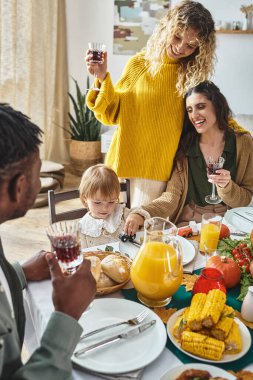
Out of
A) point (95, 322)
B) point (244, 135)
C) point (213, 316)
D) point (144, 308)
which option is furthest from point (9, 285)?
point (244, 135)

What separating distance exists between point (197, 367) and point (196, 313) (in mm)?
133

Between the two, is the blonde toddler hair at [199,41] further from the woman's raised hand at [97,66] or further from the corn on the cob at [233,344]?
the corn on the cob at [233,344]

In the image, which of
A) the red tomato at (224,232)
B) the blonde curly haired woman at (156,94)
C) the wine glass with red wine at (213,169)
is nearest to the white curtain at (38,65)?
the blonde curly haired woman at (156,94)

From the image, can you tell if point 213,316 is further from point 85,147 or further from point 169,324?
point 85,147

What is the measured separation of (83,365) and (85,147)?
376 cm

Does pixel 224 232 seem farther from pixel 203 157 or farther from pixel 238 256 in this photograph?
pixel 203 157

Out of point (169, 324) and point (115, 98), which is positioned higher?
point (115, 98)

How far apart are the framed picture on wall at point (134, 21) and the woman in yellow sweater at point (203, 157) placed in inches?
105

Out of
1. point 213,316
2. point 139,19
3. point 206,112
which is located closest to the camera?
point 213,316

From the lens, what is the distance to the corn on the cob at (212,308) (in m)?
1.03

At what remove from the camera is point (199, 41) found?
6.63ft

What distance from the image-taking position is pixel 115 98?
221cm

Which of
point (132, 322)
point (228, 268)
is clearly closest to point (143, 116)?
point (228, 268)

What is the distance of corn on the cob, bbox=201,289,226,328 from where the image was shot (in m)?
1.03
